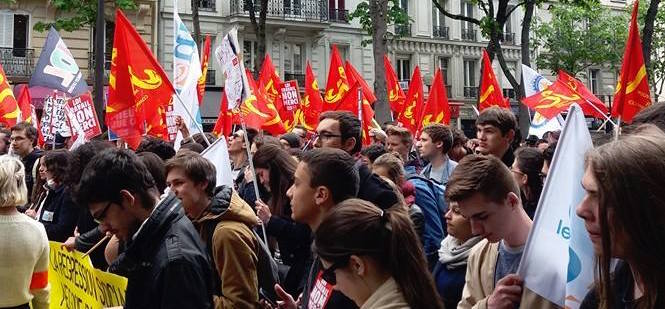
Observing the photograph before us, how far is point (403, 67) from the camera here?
128 feet

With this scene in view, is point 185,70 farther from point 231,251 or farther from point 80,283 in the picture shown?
point 231,251

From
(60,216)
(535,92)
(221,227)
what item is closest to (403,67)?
(535,92)

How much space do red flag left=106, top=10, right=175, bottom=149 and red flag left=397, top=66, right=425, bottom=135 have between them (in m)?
7.15

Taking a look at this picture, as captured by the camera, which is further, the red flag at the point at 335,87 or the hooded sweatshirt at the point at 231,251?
the red flag at the point at 335,87

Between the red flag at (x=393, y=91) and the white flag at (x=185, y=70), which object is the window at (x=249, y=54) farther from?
the white flag at (x=185, y=70)

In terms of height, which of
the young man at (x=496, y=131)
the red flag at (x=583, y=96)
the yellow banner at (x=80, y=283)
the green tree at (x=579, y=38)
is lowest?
the yellow banner at (x=80, y=283)

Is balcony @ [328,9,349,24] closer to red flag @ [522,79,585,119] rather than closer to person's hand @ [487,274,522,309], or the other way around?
red flag @ [522,79,585,119]

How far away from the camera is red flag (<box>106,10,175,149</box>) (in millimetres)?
8539

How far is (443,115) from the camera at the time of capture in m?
13.6

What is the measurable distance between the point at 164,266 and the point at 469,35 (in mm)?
39863

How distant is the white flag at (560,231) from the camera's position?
2.55 meters

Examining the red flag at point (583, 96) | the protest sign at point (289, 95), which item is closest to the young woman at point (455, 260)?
the red flag at point (583, 96)

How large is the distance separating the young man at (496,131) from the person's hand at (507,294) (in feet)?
12.4

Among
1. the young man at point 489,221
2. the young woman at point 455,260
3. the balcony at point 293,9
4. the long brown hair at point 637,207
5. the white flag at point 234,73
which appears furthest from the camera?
the balcony at point 293,9
